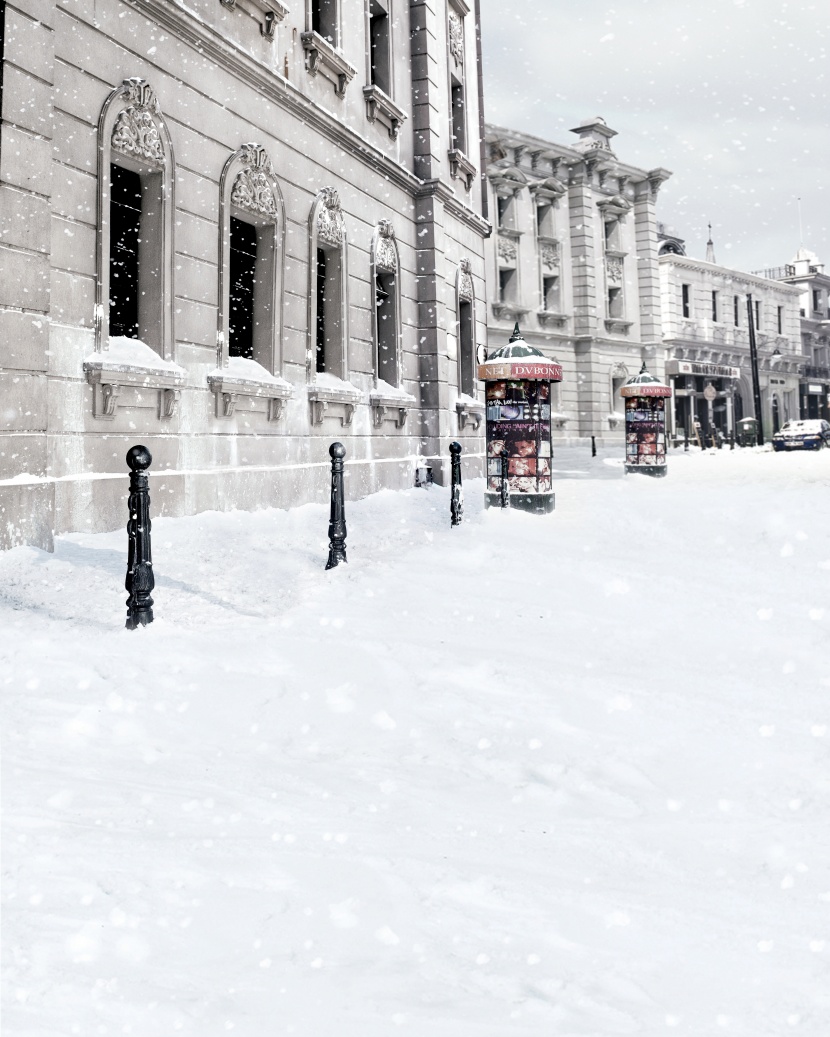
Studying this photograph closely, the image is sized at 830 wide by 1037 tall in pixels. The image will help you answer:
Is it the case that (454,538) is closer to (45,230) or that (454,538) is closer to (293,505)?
(293,505)

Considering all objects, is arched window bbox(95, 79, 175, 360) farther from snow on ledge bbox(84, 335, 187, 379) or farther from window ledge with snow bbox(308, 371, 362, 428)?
window ledge with snow bbox(308, 371, 362, 428)

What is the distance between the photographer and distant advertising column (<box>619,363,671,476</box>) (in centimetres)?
1834

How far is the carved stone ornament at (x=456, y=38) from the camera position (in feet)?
54.5

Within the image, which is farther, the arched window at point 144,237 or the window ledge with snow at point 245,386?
the window ledge with snow at point 245,386

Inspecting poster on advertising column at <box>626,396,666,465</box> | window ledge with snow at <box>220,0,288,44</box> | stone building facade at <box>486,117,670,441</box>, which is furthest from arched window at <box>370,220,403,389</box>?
stone building facade at <box>486,117,670,441</box>

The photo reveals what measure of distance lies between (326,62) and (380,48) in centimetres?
279

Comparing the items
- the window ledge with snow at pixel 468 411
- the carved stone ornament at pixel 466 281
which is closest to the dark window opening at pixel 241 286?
the window ledge with snow at pixel 468 411

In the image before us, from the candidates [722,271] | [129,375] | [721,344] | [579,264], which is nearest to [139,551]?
[129,375]

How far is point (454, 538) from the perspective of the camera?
8938 mm

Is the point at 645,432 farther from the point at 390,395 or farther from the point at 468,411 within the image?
the point at 390,395

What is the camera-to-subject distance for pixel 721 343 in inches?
1652

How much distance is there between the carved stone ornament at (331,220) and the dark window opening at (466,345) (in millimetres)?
5287

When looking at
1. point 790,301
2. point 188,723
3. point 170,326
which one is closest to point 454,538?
point 170,326

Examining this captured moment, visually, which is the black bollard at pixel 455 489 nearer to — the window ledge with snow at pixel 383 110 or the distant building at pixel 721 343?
the window ledge with snow at pixel 383 110
